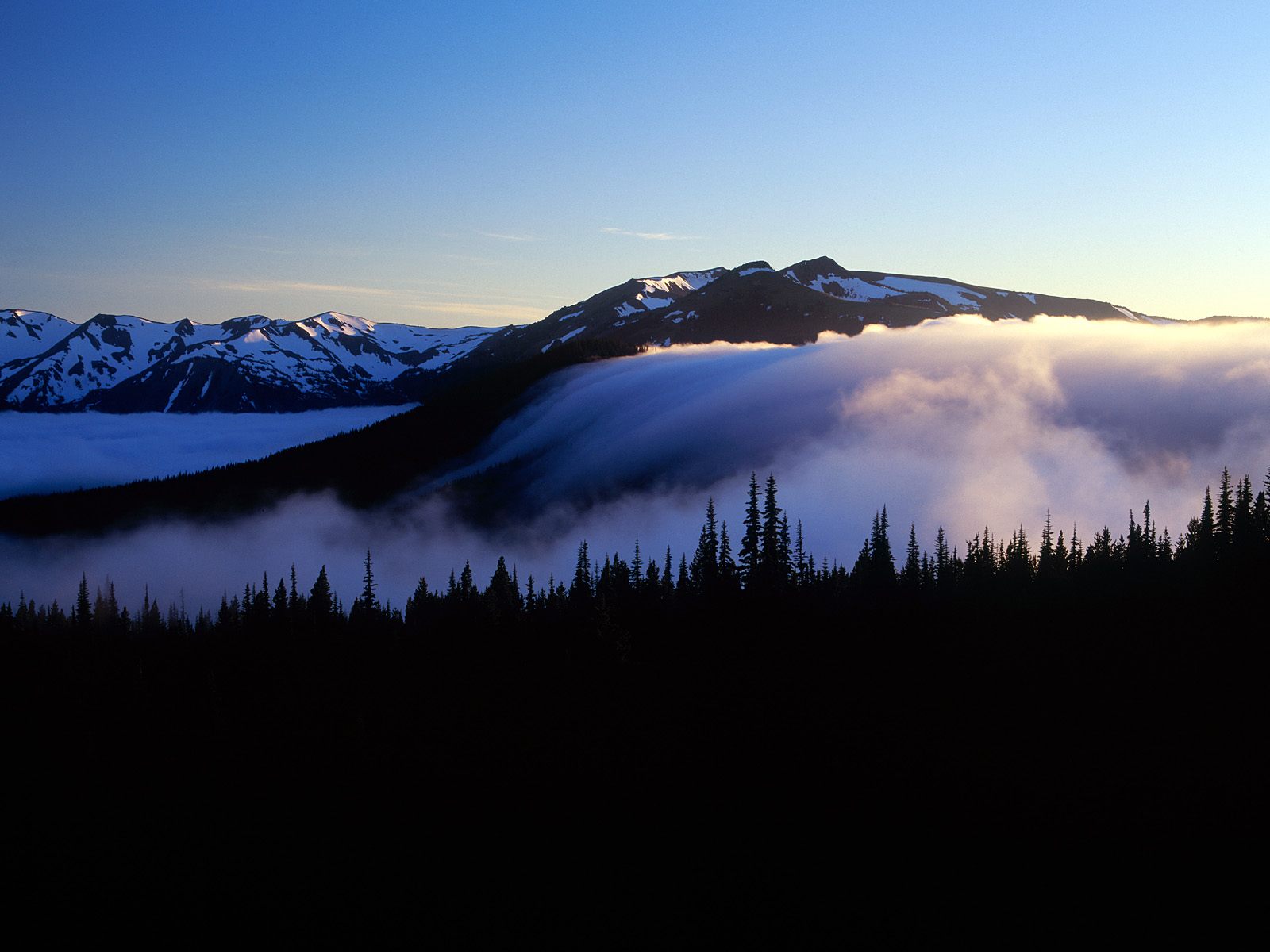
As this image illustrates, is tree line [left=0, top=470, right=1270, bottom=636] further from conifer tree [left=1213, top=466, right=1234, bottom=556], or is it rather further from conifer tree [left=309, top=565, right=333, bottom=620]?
conifer tree [left=309, top=565, right=333, bottom=620]

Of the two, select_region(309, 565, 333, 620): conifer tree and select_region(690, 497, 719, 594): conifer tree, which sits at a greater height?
select_region(690, 497, 719, 594): conifer tree

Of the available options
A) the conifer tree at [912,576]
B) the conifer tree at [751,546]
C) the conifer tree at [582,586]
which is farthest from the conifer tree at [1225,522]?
the conifer tree at [582,586]

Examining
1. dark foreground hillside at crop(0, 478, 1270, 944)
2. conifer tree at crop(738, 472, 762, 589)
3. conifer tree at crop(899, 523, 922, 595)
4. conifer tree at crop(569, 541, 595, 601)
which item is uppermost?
conifer tree at crop(738, 472, 762, 589)

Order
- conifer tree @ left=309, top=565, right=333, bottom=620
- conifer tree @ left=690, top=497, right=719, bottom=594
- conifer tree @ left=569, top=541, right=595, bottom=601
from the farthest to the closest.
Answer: conifer tree @ left=309, top=565, right=333, bottom=620
conifer tree @ left=569, top=541, right=595, bottom=601
conifer tree @ left=690, top=497, right=719, bottom=594

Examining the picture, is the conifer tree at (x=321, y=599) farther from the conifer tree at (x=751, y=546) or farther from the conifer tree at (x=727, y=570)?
the conifer tree at (x=751, y=546)

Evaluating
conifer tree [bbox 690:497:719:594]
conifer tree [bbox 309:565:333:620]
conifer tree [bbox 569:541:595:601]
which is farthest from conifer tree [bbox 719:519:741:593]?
conifer tree [bbox 309:565:333:620]

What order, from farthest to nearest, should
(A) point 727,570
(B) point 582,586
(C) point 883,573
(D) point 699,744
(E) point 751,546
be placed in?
1. (B) point 582,586
2. (C) point 883,573
3. (A) point 727,570
4. (E) point 751,546
5. (D) point 699,744

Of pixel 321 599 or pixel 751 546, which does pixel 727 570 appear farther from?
pixel 321 599

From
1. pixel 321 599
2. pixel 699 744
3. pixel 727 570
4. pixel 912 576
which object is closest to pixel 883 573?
pixel 912 576

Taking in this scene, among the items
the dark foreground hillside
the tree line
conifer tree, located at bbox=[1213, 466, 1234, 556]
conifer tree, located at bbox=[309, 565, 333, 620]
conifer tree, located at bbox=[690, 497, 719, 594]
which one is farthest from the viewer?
conifer tree, located at bbox=[309, 565, 333, 620]

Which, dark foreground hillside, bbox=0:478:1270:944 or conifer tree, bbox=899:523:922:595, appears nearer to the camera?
dark foreground hillside, bbox=0:478:1270:944

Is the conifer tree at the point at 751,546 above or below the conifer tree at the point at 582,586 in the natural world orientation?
above

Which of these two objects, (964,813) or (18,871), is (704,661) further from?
(18,871)

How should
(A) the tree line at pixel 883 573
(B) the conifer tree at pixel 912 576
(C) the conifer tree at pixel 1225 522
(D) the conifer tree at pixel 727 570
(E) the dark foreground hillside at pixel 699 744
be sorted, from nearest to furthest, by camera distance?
1. (E) the dark foreground hillside at pixel 699 744
2. (A) the tree line at pixel 883 573
3. (C) the conifer tree at pixel 1225 522
4. (D) the conifer tree at pixel 727 570
5. (B) the conifer tree at pixel 912 576
